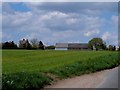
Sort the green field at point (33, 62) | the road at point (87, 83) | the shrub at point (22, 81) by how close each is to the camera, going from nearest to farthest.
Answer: the shrub at point (22, 81) → the road at point (87, 83) → the green field at point (33, 62)

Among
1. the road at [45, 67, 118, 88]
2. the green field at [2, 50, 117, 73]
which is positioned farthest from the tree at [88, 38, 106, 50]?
the road at [45, 67, 118, 88]

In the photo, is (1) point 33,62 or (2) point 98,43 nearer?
(1) point 33,62

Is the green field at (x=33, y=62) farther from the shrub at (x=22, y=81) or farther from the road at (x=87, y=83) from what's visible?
the shrub at (x=22, y=81)

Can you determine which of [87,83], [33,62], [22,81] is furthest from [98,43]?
[22,81]

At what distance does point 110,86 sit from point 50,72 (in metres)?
4.22

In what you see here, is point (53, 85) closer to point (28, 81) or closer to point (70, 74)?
point (28, 81)

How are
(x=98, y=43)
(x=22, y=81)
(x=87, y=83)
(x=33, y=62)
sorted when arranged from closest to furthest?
1. (x=22, y=81)
2. (x=87, y=83)
3. (x=33, y=62)
4. (x=98, y=43)

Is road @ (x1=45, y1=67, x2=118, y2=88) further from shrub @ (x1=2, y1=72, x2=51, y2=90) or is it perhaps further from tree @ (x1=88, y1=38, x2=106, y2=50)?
tree @ (x1=88, y1=38, x2=106, y2=50)

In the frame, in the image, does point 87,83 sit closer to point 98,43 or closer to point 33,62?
point 33,62

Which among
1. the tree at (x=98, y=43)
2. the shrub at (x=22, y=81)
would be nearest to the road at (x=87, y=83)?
the shrub at (x=22, y=81)

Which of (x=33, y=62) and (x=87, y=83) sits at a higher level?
(x=33, y=62)

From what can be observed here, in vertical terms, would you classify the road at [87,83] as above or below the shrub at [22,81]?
below

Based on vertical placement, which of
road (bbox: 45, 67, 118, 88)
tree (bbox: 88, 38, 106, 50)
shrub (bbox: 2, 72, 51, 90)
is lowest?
road (bbox: 45, 67, 118, 88)

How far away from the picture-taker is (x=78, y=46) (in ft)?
522
